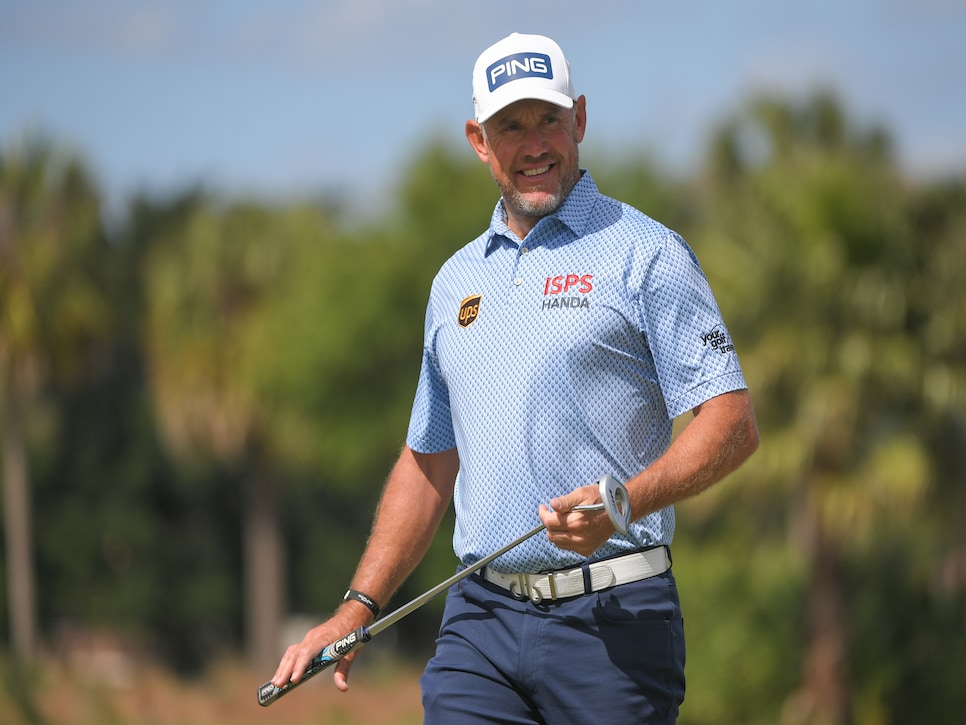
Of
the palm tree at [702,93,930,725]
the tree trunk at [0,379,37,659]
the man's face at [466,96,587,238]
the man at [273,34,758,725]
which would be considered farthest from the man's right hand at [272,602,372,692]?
the tree trunk at [0,379,37,659]

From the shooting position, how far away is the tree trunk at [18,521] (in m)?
29.9

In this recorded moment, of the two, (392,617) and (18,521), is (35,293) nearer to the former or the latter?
(18,521)

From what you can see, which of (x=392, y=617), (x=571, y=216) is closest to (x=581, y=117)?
(x=571, y=216)

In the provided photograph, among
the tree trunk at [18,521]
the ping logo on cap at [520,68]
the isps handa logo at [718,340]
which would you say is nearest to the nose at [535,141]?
the ping logo on cap at [520,68]

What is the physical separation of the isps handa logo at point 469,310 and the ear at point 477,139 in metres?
0.37

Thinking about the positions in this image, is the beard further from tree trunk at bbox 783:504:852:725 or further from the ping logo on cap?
tree trunk at bbox 783:504:852:725

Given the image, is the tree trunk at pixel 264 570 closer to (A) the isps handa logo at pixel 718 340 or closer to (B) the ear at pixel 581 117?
(B) the ear at pixel 581 117

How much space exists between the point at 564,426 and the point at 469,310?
0.43m

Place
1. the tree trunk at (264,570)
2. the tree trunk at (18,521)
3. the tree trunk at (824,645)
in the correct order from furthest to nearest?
the tree trunk at (264,570), the tree trunk at (18,521), the tree trunk at (824,645)

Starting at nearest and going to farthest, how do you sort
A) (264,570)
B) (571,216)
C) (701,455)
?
1. (701,455)
2. (571,216)
3. (264,570)

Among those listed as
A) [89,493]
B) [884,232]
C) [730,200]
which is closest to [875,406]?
[884,232]

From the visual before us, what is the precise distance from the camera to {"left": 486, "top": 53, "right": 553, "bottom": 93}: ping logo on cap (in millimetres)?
3523

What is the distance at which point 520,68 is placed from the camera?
353 centimetres

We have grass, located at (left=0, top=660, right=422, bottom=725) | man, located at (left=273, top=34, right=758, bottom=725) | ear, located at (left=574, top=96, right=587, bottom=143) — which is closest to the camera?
man, located at (left=273, top=34, right=758, bottom=725)
